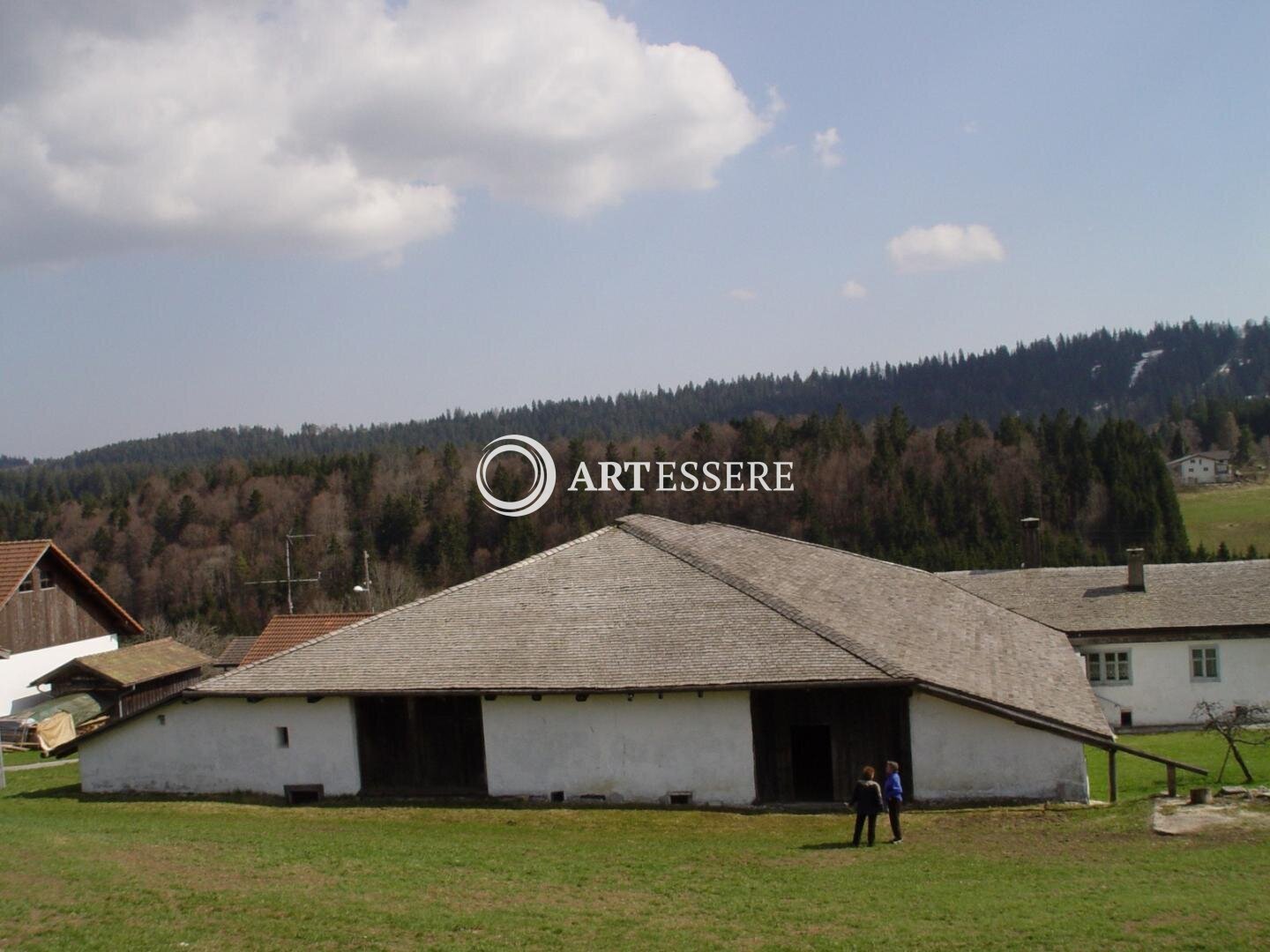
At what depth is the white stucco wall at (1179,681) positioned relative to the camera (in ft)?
122

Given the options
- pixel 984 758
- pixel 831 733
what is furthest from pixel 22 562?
pixel 984 758

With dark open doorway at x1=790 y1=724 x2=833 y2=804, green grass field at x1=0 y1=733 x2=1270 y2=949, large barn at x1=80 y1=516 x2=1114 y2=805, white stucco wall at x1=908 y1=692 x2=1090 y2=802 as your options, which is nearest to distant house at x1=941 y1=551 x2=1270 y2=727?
large barn at x1=80 y1=516 x2=1114 y2=805

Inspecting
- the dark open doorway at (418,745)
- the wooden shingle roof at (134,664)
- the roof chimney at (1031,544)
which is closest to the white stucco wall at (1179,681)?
the roof chimney at (1031,544)

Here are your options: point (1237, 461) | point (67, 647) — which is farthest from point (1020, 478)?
point (67, 647)

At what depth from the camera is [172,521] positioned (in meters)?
119

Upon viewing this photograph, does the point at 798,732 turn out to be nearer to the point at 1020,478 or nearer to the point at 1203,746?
the point at 1203,746

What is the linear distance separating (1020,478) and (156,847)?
96.4m

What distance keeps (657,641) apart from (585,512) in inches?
3444

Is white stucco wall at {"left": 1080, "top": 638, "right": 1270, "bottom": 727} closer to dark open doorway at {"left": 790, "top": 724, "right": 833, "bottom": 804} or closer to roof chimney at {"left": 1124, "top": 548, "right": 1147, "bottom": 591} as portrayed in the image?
roof chimney at {"left": 1124, "top": 548, "right": 1147, "bottom": 591}

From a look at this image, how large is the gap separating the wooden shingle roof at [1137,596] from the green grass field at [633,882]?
2083 cm

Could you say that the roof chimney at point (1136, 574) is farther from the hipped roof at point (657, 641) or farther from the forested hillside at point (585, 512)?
the forested hillside at point (585, 512)

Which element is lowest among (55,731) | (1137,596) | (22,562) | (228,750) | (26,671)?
(55,731)

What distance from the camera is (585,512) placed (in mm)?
109375

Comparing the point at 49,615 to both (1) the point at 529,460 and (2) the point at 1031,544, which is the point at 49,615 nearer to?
(1) the point at 529,460
